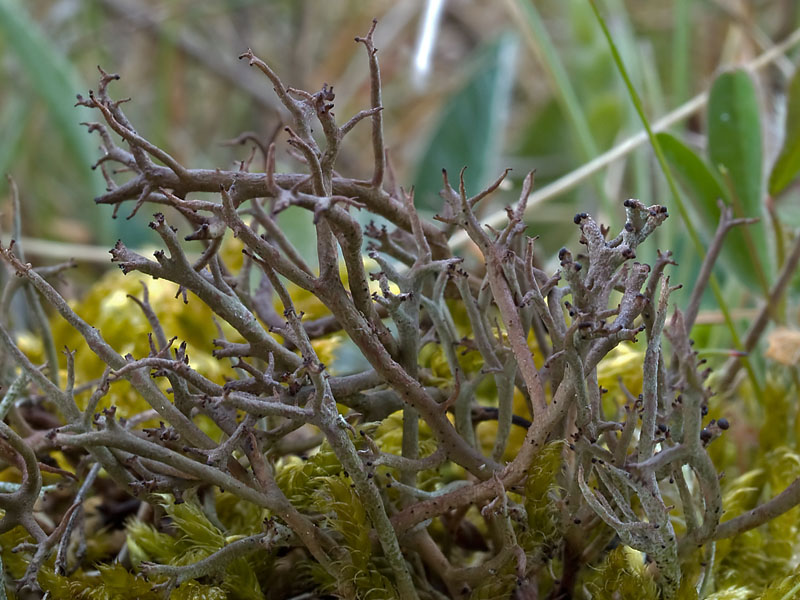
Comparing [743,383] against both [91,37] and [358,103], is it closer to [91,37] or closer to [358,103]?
[91,37]

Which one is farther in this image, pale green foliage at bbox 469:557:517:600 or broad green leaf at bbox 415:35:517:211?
broad green leaf at bbox 415:35:517:211

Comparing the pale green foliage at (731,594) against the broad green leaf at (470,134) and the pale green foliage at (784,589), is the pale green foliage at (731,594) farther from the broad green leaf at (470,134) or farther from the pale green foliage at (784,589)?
the broad green leaf at (470,134)

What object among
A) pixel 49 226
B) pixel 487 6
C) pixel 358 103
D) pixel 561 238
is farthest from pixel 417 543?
pixel 487 6

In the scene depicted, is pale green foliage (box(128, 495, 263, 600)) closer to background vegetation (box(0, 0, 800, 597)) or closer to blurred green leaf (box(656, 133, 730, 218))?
background vegetation (box(0, 0, 800, 597))

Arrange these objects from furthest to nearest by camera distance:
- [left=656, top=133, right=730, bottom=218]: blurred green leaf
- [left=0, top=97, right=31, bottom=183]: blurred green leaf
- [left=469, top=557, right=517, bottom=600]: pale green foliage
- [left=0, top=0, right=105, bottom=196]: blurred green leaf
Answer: [left=0, top=97, right=31, bottom=183]: blurred green leaf
[left=0, top=0, right=105, bottom=196]: blurred green leaf
[left=656, top=133, right=730, bottom=218]: blurred green leaf
[left=469, top=557, right=517, bottom=600]: pale green foliage

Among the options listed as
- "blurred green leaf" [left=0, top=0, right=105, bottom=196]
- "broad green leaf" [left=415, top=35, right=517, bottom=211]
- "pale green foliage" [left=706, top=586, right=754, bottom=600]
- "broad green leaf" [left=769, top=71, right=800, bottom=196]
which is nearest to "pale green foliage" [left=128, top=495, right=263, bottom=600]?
"pale green foliage" [left=706, top=586, right=754, bottom=600]

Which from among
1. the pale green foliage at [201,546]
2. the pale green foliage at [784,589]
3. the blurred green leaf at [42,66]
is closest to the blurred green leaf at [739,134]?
the pale green foliage at [784,589]
